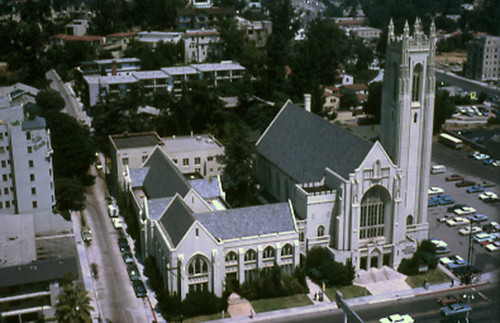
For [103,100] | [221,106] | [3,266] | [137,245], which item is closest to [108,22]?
[103,100]

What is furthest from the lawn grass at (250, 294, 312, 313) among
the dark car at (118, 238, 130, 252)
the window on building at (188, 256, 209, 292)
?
the dark car at (118, 238, 130, 252)

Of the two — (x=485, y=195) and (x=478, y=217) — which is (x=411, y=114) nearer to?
(x=478, y=217)

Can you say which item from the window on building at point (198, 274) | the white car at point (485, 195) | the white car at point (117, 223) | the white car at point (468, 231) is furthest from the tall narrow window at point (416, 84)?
the white car at point (117, 223)

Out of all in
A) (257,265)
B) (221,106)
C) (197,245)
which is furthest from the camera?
(221,106)

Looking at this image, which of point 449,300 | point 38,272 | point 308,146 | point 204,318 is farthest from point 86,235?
point 449,300

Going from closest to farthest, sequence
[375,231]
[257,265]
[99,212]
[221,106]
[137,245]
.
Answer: [257,265] < [375,231] < [137,245] < [99,212] < [221,106]

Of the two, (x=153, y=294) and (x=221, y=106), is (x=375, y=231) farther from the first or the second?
(x=221, y=106)

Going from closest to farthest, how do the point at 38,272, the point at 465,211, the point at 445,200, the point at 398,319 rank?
the point at 38,272, the point at 398,319, the point at 465,211, the point at 445,200
